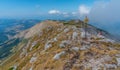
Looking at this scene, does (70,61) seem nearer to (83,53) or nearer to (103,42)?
(83,53)

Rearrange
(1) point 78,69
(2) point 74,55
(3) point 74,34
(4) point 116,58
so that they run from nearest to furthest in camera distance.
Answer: (1) point 78,69 → (4) point 116,58 → (2) point 74,55 → (3) point 74,34

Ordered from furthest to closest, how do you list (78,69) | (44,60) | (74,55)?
(44,60) < (74,55) < (78,69)

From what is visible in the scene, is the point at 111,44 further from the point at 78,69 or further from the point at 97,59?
the point at 78,69

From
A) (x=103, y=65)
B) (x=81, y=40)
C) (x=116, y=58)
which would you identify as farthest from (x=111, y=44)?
(x=103, y=65)

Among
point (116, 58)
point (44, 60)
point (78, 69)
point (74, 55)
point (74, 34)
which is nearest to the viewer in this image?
point (78, 69)

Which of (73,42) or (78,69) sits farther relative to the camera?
(73,42)

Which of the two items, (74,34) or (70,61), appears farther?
(74,34)

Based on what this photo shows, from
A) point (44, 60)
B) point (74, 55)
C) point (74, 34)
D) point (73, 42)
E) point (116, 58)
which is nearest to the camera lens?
point (116, 58)

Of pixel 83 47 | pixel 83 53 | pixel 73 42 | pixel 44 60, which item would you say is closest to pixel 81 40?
pixel 73 42

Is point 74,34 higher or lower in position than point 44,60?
higher
